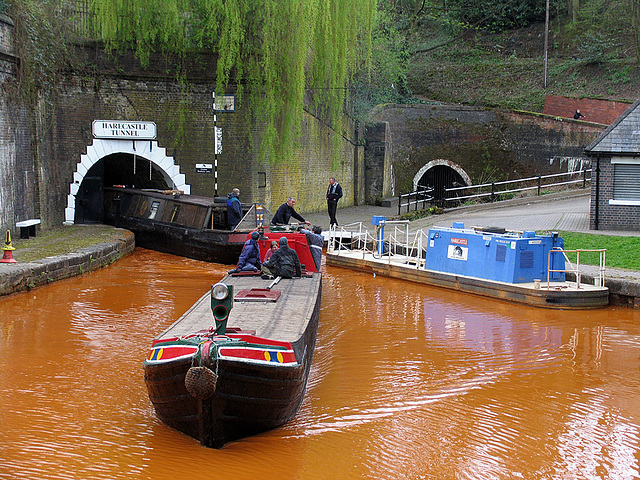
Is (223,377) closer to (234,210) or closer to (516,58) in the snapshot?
(234,210)

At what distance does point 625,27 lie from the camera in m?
36.6

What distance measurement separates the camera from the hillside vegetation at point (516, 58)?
114 ft

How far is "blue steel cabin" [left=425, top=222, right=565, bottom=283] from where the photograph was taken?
1370 centimetres

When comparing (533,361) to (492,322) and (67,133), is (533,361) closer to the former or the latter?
(492,322)

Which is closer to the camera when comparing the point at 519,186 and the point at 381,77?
the point at 519,186

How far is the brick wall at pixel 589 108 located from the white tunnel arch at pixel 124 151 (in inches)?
757

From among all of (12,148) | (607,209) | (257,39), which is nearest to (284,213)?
(257,39)

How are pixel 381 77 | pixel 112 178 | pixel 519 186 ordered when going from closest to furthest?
pixel 112 178 < pixel 519 186 < pixel 381 77

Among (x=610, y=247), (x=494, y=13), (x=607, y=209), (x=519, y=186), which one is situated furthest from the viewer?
(x=494, y=13)

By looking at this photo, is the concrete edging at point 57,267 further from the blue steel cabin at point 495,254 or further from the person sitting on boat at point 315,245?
the blue steel cabin at point 495,254

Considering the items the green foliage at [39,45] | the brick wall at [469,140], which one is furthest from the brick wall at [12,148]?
the brick wall at [469,140]

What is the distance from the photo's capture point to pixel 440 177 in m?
32.0

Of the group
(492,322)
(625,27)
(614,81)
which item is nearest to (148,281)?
(492,322)

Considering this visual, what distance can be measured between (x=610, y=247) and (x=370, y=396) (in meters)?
9.41
